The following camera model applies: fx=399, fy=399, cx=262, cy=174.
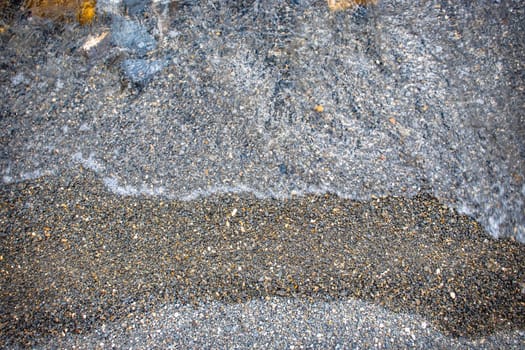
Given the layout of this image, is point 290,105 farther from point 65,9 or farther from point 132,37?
point 65,9

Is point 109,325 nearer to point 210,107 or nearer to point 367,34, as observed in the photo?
point 210,107

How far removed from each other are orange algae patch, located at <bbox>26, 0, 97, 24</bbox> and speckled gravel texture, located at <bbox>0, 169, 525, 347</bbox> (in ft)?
3.81

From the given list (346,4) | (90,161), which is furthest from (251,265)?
(346,4)

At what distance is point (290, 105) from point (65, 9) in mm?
1571

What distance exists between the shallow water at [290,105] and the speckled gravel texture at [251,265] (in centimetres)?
14

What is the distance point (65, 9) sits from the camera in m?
2.55

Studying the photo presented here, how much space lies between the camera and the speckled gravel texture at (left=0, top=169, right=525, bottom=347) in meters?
2.29

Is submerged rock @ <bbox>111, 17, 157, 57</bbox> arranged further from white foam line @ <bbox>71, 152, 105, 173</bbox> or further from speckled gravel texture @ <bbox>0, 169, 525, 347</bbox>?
speckled gravel texture @ <bbox>0, 169, 525, 347</bbox>

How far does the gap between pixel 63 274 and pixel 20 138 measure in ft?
2.84

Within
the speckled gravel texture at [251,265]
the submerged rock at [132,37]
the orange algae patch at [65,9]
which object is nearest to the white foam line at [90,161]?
the speckled gravel texture at [251,265]

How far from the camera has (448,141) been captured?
7.80 ft

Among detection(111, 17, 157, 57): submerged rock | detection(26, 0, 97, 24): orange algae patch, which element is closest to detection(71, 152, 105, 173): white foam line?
detection(111, 17, 157, 57): submerged rock

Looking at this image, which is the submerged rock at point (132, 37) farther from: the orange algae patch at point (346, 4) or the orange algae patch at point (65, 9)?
the orange algae patch at point (346, 4)

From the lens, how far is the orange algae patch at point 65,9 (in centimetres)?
254
